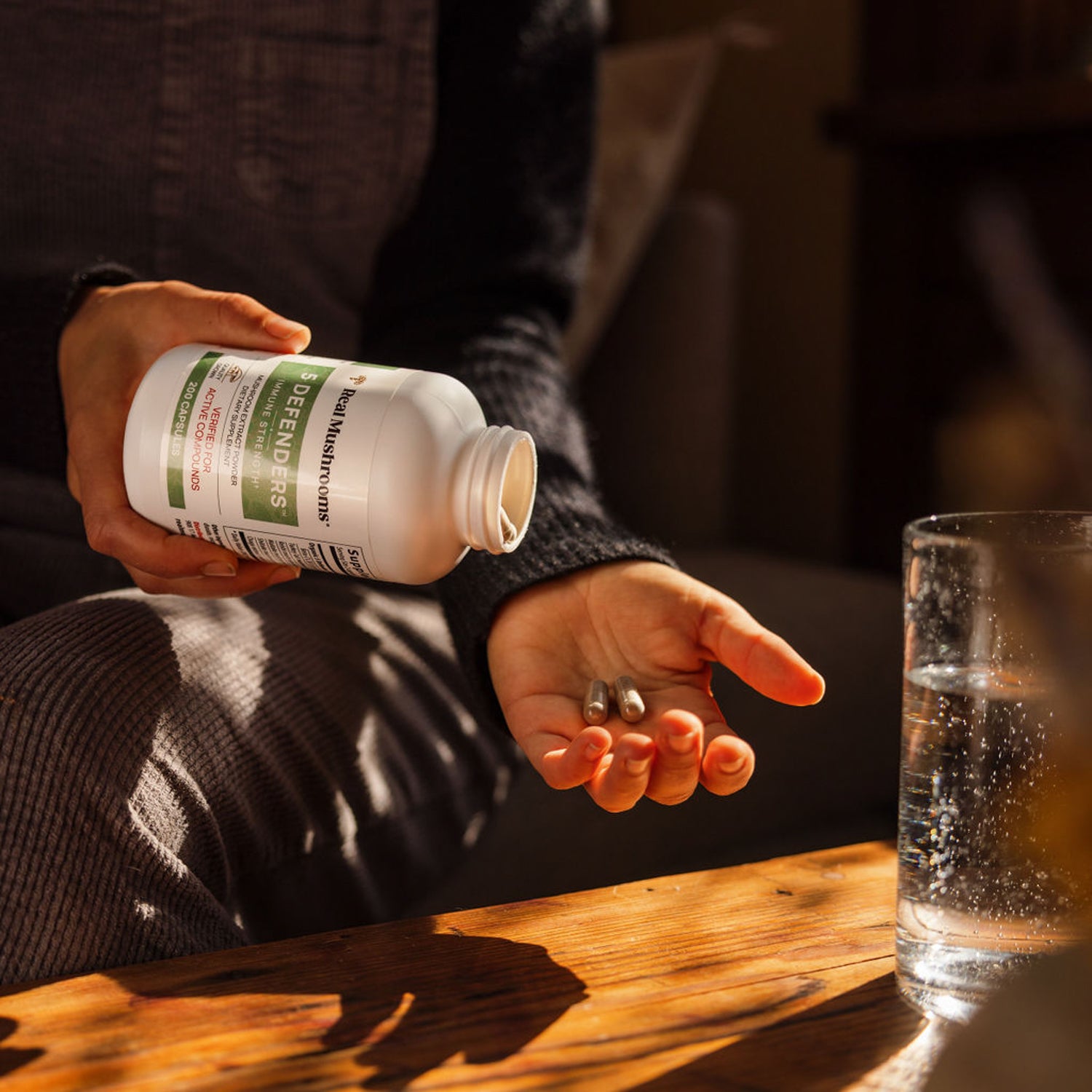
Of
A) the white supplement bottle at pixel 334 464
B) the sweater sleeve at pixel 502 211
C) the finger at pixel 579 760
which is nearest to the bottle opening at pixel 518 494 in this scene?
the white supplement bottle at pixel 334 464

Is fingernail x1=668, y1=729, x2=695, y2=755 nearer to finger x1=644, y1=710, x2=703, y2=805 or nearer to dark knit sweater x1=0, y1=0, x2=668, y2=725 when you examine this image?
finger x1=644, y1=710, x2=703, y2=805

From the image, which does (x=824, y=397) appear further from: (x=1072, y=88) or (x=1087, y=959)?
(x=1087, y=959)

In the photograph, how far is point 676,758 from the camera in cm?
46

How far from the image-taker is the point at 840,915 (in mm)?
509

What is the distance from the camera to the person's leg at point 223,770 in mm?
480

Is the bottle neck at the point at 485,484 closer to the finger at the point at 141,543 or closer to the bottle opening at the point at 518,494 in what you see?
the bottle opening at the point at 518,494

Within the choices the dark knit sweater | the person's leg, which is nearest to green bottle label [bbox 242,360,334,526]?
the person's leg

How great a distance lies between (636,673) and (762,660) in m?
0.08

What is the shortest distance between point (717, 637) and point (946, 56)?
1.33 metres

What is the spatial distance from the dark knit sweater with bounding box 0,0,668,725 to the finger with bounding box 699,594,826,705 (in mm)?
205

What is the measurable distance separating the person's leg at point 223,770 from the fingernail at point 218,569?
0.05 meters

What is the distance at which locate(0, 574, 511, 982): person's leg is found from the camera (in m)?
0.48

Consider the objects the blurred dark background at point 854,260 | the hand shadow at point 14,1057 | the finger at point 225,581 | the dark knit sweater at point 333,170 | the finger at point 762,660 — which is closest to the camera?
the hand shadow at point 14,1057

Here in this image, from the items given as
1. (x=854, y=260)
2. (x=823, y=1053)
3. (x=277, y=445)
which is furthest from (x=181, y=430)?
(x=854, y=260)
